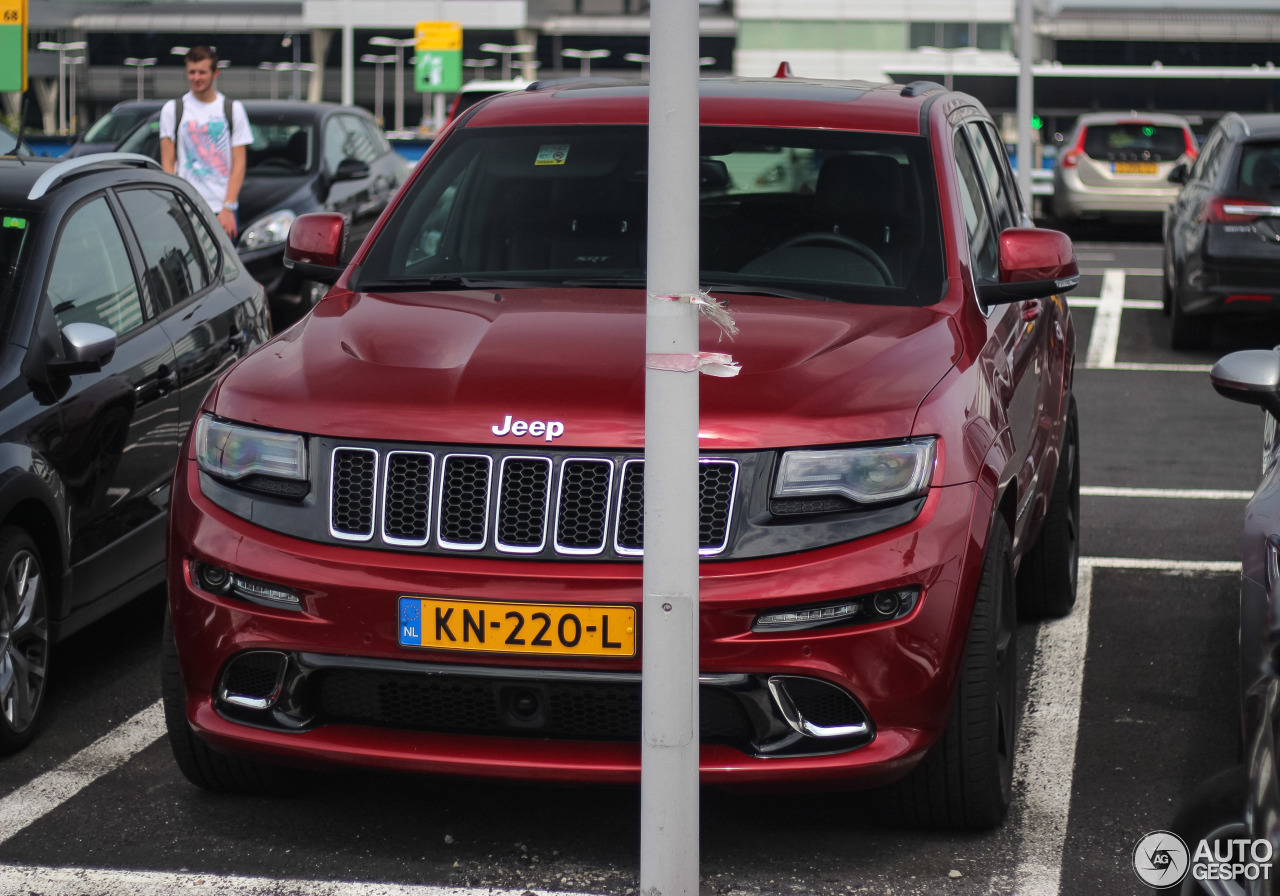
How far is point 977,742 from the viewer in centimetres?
410

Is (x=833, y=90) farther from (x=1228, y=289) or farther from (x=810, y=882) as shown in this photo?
(x=1228, y=289)

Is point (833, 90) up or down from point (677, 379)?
up

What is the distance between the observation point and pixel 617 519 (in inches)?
152

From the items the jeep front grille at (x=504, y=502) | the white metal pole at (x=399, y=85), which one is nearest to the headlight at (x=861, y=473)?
the jeep front grille at (x=504, y=502)

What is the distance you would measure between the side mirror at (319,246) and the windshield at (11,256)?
80 cm

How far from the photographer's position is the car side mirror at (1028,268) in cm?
491

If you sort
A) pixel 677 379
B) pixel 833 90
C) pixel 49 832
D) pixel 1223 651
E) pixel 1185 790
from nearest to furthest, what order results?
1. pixel 677 379
2. pixel 49 832
3. pixel 1185 790
4. pixel 833 90
5. pixel 1223 651

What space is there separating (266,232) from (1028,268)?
28.0 ft

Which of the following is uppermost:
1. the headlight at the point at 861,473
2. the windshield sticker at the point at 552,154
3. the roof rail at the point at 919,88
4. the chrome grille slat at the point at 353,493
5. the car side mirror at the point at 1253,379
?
the roof rail at the point at 919,88

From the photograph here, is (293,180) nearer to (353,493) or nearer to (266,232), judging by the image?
(266,232)

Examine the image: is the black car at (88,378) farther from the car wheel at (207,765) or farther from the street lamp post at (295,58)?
the street lamp post at (295,58)

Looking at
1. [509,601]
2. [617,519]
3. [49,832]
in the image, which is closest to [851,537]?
[617,519]

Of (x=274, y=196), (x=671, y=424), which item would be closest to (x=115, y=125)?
(x=274, y=196)

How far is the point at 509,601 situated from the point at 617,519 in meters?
0.28
